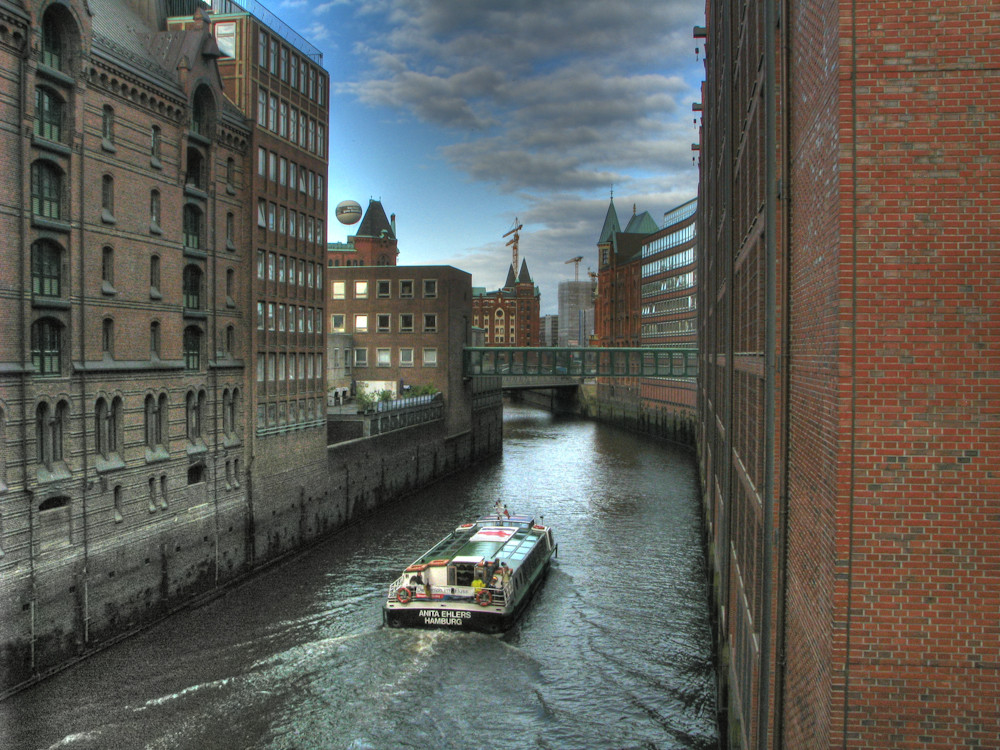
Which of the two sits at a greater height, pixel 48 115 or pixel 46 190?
pixel 48 115

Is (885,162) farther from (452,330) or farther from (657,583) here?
(452,330)

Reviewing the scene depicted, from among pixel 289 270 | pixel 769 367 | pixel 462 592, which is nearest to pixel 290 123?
pixel 289 270

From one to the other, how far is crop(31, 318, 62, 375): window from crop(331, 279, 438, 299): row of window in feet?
148

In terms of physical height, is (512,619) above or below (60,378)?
below

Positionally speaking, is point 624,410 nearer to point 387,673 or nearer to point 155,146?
point 155,146

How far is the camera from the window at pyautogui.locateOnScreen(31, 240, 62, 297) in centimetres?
2341

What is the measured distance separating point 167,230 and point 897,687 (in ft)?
93.5

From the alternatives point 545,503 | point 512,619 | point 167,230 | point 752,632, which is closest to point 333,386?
point 545,503

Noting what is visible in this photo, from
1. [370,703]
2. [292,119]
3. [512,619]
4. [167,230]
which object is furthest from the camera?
[292,119]

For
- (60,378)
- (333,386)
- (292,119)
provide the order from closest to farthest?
1. (60,378)
2. (292,119)
3. (333,386)

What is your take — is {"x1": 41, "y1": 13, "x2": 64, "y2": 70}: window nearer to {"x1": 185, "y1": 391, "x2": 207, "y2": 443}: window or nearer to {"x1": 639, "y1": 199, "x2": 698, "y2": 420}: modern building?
{"x1": 185, "y1": 391, "x2": 207, "y2": 443}: window

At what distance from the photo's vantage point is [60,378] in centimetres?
2412

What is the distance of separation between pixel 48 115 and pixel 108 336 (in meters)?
6.89

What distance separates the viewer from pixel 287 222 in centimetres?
3991
